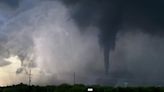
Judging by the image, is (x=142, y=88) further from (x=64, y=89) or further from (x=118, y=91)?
(x=64, y=89)

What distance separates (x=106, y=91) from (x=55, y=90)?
2900cm

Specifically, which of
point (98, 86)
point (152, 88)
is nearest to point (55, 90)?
point (98, 86)

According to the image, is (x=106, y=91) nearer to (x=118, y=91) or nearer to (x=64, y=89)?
(x=118, y=91)

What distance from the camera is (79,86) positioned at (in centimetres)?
19188

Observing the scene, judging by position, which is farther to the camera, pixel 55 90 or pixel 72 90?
pixel 55 90

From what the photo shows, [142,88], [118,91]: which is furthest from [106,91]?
[142,88]

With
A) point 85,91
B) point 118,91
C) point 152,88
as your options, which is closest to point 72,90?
point 85,91

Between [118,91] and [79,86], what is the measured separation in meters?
23.9

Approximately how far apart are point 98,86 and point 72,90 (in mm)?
12931

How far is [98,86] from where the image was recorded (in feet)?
A: 607

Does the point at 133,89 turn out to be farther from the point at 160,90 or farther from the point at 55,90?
the point at 55,90

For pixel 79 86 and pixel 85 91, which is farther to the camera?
pixel 79 86

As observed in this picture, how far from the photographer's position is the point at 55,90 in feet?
634

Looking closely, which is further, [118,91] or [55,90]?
[55,90]
